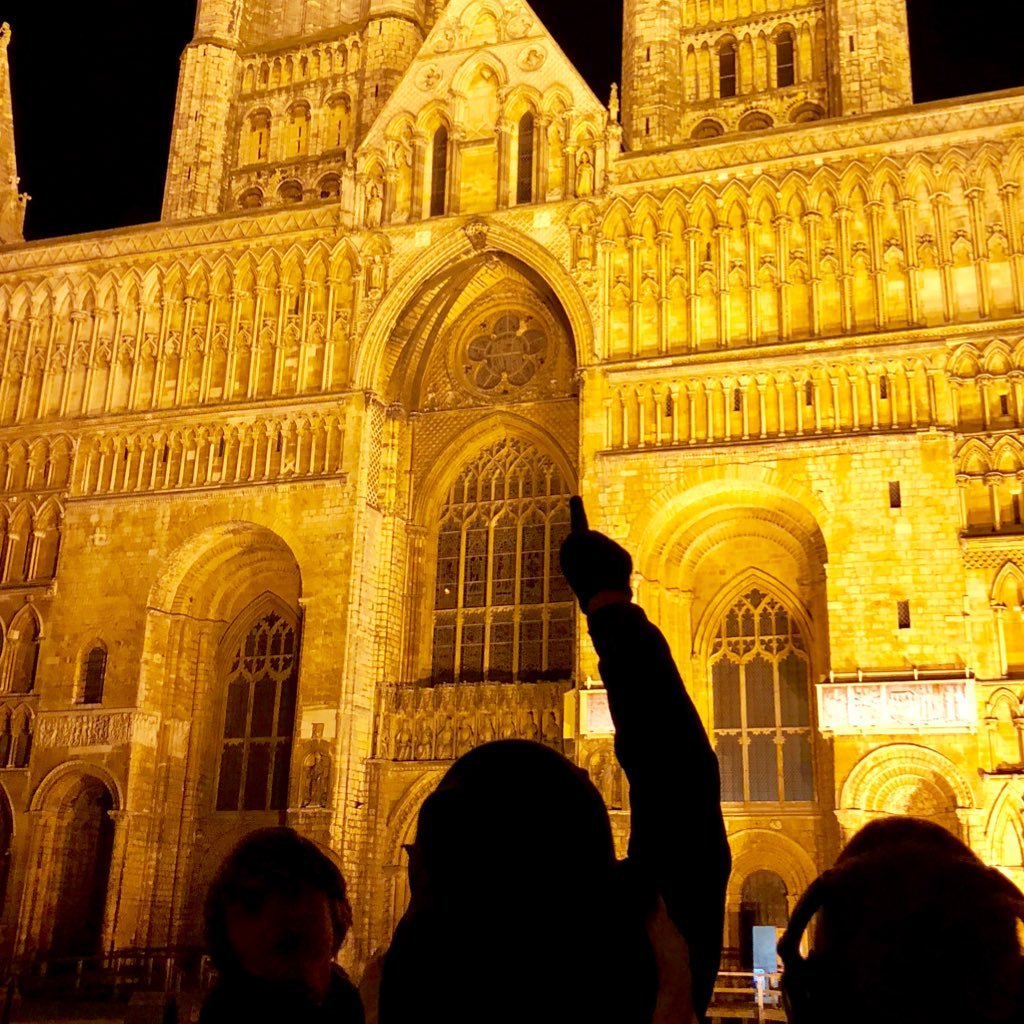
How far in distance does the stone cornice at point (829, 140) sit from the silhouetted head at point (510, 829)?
66.3ft

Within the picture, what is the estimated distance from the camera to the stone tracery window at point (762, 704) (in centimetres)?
1923

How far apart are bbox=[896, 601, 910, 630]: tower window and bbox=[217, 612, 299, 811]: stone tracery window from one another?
10.8 m

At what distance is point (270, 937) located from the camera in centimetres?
291

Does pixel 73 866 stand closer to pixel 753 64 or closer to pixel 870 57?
pixel 870 57

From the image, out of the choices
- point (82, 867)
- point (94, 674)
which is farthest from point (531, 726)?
point (82, 867)

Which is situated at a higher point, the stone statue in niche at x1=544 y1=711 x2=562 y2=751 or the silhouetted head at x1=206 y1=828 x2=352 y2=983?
the stone statue in niche at x1=544 y1=711 x2=562 y2=751

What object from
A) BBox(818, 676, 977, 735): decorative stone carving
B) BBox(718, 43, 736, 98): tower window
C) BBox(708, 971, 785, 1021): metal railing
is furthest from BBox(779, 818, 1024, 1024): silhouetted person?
BBox(718, 43, 736, 98): tower window

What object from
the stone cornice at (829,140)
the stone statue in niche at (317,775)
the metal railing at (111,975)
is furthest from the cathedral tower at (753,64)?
the metal railing at (111,975)

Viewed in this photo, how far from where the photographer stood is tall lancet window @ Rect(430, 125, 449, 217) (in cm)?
2291

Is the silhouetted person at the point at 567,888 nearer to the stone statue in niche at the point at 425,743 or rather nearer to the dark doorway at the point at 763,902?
the dark doorway at the point at 763,902

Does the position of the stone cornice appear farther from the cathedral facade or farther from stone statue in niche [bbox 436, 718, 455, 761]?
stone statue in niche [bbox 436, 718, 455, 761]

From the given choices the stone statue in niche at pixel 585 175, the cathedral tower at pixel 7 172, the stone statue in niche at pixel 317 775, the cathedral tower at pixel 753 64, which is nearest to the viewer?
the stone statue in niche at pixel 317 775

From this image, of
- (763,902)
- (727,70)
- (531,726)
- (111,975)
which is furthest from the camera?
(727,70)

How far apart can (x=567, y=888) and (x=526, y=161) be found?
22.0 m
